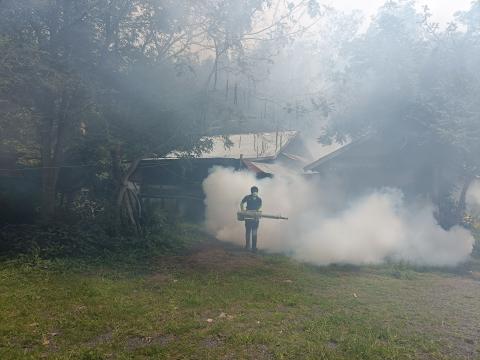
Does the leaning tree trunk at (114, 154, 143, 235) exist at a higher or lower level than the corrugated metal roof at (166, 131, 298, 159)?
lower

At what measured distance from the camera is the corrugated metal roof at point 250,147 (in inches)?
911

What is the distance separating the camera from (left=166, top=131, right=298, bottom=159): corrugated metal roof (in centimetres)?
2314

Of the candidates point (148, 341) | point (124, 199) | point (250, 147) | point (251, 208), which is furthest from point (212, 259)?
point (250, 147)

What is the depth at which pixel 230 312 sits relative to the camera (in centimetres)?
764

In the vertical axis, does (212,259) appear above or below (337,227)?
below

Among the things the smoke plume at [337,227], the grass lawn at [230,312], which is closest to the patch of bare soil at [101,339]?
the grass lawn at [230,312]

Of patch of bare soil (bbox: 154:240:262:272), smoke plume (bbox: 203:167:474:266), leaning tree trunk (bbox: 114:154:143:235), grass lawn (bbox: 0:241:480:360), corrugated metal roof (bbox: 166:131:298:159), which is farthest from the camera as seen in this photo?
corrugated metal roof (bbox: 166:131:298:159)

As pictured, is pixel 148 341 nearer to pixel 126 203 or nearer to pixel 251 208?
pixel 251 208

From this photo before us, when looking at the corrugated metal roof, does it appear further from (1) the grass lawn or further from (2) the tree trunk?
(1) the grass lawn

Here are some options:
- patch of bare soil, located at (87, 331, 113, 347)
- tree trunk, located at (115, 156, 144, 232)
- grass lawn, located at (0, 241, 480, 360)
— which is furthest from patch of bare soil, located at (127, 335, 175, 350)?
tree trunk, located at (115, 156, 144, 232)

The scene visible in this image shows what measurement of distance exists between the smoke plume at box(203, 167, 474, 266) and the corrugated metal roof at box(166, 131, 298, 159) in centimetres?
216

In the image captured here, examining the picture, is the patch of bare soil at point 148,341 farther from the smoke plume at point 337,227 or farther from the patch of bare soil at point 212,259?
the smoke plume at point 337,227

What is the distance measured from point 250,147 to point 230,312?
1849cm

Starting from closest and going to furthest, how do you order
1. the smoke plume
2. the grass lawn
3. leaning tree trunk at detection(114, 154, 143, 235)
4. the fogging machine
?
the grass lawn, the smoke plume, the fogging machine, leaning tree trunk at detection(114, 154, 143, 235)
